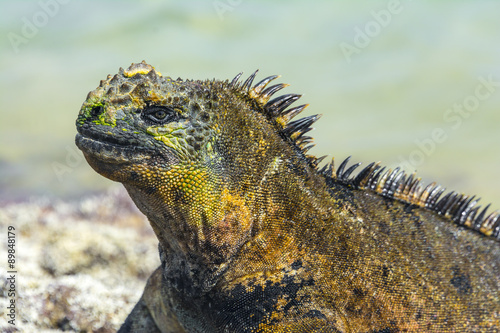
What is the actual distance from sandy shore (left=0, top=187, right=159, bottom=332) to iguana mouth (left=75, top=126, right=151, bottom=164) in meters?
2.50

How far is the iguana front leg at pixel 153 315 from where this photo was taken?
11.5ft

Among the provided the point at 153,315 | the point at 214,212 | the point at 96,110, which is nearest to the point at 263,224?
the point at 214,212

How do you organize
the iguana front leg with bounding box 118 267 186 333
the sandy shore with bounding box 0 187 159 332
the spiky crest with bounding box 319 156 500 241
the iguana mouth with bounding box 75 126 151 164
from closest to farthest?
the iguana mouth with bounding box 75 126 151 164 → the spiky crest with bounding box 319 156 500 241 → the iguana front leg with bounding box 118 267 186 333 → the sandy shore with bounding box 0 187 159 332

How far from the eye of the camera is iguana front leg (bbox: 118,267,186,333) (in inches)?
138

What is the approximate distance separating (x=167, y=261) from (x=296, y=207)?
35.9 inches

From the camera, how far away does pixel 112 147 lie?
278cm

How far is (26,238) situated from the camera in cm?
790

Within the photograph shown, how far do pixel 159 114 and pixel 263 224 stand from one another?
35.6 inches

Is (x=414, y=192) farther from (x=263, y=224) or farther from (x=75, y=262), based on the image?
(x=75, y=262)

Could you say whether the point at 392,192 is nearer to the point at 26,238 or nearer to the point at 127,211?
the point at 26,238

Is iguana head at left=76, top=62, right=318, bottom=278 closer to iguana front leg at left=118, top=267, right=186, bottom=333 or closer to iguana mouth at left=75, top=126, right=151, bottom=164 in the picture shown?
iguana mouth at left=75, top=126, right=151, bottom=164

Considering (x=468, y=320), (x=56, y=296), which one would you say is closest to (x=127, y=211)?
Result: (x=56, y=296)

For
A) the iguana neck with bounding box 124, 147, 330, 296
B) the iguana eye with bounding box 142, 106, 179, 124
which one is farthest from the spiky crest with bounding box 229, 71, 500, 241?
the iguana eye with bounding box 142, 106, 179, 124

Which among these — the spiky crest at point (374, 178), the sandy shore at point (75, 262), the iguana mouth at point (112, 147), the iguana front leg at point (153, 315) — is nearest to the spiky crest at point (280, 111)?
the spiky crest at point (374, 178)
